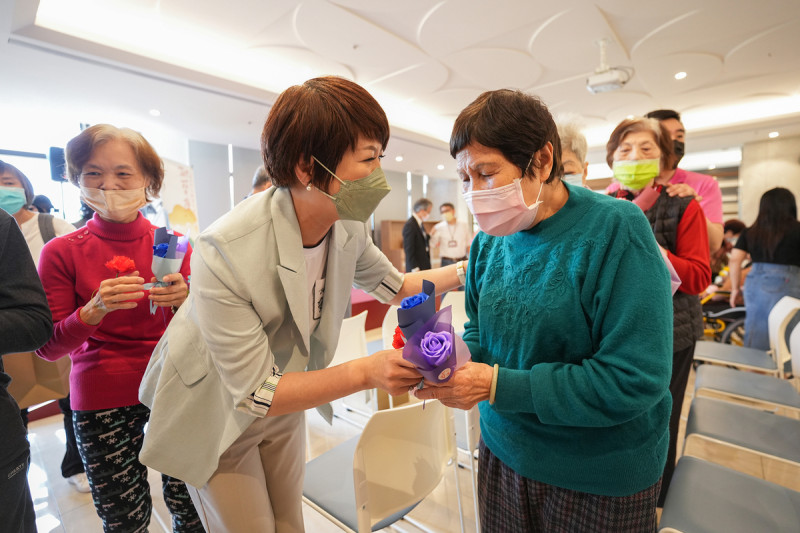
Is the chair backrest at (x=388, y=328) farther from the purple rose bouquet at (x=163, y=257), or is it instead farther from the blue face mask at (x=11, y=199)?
the blue face mask at (x=11, y=199)

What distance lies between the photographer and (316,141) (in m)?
0.99

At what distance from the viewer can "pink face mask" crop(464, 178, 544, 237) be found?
3.09 ft

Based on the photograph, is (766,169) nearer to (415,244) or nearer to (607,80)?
(607,80)

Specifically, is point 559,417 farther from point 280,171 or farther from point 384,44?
point 384,44

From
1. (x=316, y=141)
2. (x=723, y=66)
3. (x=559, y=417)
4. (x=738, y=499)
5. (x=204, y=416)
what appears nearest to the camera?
(x=559, y=417)

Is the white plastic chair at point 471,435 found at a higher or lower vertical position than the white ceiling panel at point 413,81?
lower

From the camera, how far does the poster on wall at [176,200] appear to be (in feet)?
12.3

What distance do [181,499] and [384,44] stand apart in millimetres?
4824

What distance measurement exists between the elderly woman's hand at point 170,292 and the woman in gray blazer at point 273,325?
0.25 metres

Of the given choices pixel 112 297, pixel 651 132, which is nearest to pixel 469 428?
pixel 112 297

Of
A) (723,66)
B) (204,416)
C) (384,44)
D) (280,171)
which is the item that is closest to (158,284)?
(204,416)

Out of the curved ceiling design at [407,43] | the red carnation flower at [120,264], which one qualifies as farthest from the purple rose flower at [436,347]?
the curved ceiling design at [407,43]

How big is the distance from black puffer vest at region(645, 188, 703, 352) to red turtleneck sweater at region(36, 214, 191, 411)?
2.09 meters

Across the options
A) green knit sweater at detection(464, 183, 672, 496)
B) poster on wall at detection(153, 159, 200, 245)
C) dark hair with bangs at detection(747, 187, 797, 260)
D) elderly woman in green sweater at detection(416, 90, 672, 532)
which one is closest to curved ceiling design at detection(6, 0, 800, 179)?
poster on wall at detection(153, 159, 200, 245)
